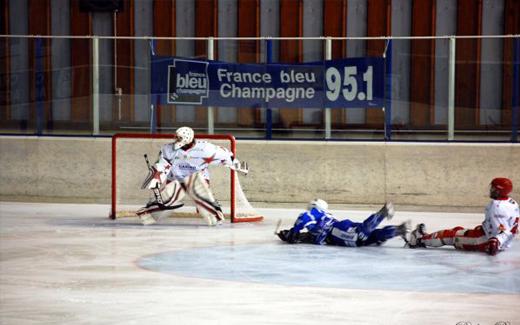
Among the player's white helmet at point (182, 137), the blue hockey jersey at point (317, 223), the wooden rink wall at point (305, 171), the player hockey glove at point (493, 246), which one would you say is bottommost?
the player hockey glove at point (493, 246)

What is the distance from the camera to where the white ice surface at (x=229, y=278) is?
8281 millimetres

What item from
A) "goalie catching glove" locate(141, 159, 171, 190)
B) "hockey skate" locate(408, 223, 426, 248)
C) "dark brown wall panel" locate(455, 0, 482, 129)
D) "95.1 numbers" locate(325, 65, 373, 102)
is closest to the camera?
"hockey skate" locate(408, 223, 426, 248)

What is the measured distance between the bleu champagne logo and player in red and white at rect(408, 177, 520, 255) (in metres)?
5.49

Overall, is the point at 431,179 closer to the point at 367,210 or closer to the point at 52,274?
the point at 367,210

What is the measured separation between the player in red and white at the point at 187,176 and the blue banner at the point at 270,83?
235 cm

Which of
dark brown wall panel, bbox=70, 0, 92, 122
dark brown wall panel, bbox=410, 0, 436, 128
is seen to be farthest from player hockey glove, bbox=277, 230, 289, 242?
dark brown wall panel, bbox=70, 0, 92, 122

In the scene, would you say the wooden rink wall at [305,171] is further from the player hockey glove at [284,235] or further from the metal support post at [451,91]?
the player hockey glove at [284,235]

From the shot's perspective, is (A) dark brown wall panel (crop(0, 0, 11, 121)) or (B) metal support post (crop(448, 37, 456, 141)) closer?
(B) metal support post (crop(448, 37, 456, 141))

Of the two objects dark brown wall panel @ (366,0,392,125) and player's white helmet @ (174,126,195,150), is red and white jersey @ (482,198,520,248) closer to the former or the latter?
player's white helmet @ (174,126,195,150)

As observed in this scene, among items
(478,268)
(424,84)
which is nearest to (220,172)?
(424,84)

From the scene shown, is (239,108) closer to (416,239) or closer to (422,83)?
(422,83)

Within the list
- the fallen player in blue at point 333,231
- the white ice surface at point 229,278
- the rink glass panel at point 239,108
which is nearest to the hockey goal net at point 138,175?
the rink glass panel at point 239,108

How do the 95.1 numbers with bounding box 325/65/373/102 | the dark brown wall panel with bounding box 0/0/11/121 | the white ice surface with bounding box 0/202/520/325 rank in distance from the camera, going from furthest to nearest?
the dark brown wall panel with bounding box 0/0/11/121
the 95.1 numbers with bounding box 325/65/373/102
the white ice surface with bounding box 0/202/520/325

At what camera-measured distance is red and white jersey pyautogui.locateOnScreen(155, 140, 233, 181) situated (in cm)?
1401
